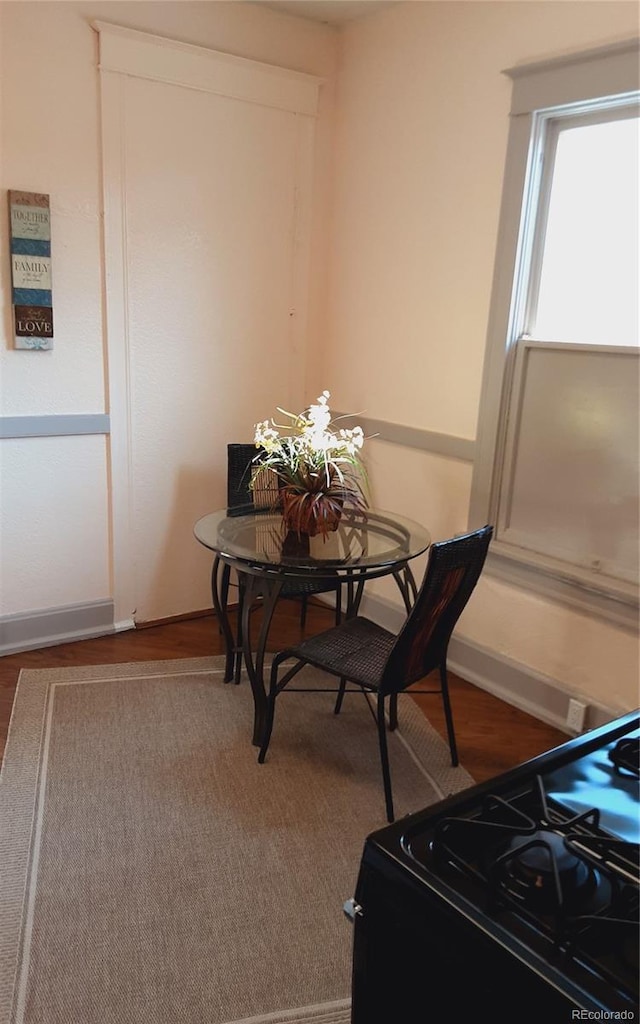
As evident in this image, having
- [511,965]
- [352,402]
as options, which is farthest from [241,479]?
[511,965]

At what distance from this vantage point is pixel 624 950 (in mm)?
731

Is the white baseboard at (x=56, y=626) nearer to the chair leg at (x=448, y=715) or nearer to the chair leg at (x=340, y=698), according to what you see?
the chair leg at (x=340, y=698)

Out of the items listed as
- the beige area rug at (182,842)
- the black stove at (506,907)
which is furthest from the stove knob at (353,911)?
the beige area rug at (182,842)

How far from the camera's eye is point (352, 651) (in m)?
2.48

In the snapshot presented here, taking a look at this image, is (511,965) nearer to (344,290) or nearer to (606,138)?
(606,138)

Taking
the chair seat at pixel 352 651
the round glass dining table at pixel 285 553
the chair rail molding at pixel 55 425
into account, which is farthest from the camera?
the chair rail molding at pixel 55 425

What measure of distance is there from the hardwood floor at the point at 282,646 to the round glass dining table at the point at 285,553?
1.60 ft

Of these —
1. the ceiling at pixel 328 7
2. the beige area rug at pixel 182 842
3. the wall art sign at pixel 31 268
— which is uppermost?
the ceiling at pixel 328 7

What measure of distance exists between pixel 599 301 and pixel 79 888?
2.47m

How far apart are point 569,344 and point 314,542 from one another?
1.14 m

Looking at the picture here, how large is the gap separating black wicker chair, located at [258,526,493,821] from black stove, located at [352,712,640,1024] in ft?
3.84

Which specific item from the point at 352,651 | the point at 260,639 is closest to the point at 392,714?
the point at 352,651

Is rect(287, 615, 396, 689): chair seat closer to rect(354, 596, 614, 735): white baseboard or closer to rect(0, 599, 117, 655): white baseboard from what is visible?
rect(354, 596, 614, 735): white baseboard

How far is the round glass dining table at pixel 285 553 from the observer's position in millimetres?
2492
